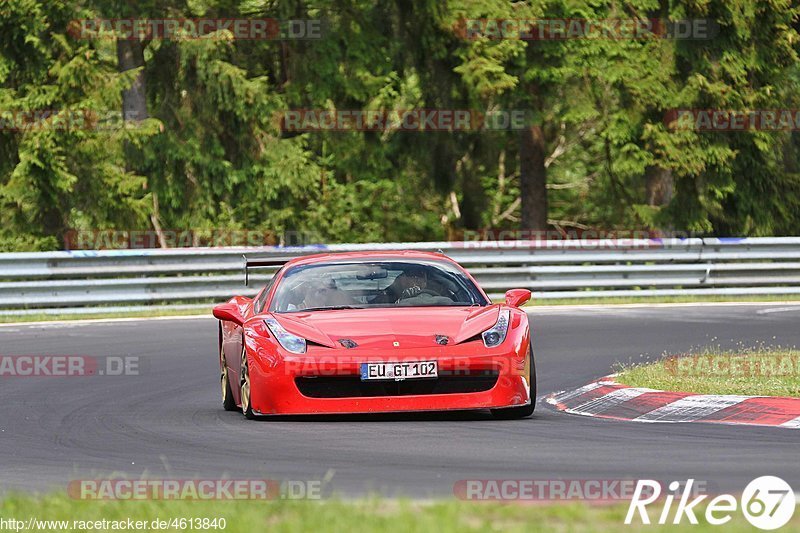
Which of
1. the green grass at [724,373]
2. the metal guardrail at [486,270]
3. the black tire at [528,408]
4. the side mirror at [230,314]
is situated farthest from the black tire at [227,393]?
the metal guardrail at [486,270]

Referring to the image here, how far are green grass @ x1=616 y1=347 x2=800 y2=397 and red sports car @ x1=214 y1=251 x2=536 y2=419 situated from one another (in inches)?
59.8

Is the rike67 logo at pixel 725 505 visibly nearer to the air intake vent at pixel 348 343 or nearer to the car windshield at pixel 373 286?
the air intake vent at pixel 348 343

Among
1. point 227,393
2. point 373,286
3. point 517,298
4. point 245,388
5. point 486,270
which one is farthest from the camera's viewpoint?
point 486,270

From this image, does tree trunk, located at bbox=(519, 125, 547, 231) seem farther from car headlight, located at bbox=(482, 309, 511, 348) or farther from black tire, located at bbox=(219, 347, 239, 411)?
car headlight, located at bbox=(482, 309, 511, 348)

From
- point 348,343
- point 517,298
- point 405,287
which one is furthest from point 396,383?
point 517,298

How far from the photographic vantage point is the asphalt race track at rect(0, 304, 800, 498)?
25.8 feet

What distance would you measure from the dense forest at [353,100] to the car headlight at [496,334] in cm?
1876

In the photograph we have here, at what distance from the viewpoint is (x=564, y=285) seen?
2498 centimetres

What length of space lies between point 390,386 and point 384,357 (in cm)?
20

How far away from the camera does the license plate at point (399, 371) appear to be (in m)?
10.4

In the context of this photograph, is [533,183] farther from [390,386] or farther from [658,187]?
[390,386]

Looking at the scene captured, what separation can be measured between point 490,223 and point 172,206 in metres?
14.6

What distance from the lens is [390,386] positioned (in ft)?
34.4

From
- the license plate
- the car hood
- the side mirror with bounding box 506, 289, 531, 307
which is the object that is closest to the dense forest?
the side mirror with bounding box 506, 289, 531, 307
